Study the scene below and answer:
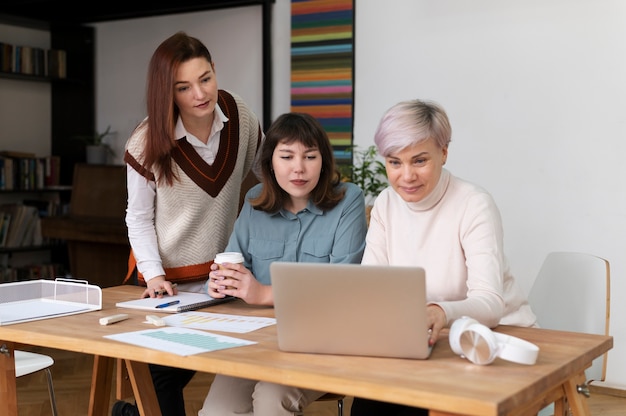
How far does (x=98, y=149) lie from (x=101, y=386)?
3.86 metres

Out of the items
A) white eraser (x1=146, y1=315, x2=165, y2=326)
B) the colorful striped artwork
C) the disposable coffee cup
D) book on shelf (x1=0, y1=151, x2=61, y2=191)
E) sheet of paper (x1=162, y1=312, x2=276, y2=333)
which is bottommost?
sheet of paper (x1=162, y1=312, x2=276, y2=333)

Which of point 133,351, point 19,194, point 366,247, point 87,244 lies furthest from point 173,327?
point 19,194

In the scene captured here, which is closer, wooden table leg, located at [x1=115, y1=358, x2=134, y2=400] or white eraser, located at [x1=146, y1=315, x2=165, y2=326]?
white eraser, located at [x1=146, y1=315, x2=165, y2=326]

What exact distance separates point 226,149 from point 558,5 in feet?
7.21

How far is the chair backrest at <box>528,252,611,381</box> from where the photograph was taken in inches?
87.3

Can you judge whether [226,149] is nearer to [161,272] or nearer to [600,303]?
[161,272]

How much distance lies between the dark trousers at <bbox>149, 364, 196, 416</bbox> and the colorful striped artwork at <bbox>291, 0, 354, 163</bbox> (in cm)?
250

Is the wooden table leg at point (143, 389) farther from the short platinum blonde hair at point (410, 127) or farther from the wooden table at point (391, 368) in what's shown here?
the short platinum blonde hair at point (410, 127)

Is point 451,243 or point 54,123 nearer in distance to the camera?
point 451,243

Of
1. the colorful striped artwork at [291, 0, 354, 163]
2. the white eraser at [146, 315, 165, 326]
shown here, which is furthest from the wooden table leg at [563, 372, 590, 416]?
the colorful striped artwork at [291, 0, 354, 163]

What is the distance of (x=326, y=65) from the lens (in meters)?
4.87

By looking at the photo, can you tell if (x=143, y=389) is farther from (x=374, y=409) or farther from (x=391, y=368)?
(x=391, y=368)

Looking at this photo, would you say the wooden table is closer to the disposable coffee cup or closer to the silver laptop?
the silver laptop

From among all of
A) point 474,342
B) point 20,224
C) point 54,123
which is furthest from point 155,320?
point 54,123
